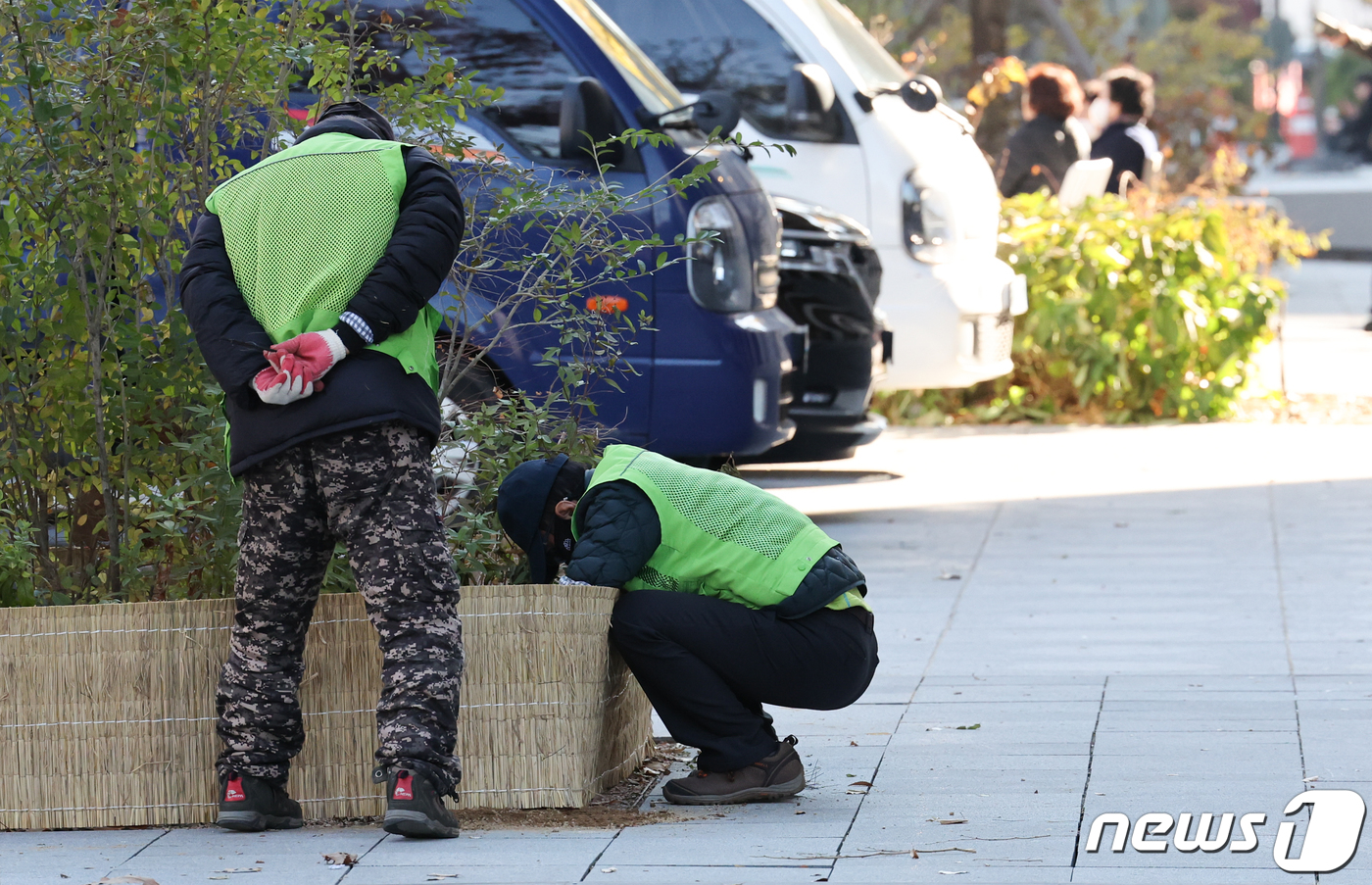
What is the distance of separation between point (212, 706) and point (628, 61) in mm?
3789

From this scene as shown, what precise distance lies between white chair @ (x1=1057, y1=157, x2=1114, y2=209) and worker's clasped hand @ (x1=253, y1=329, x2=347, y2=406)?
26.5 feet

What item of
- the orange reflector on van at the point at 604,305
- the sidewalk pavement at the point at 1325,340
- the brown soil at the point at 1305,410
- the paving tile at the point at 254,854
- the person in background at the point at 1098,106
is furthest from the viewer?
the person in background at the point at 1098,106

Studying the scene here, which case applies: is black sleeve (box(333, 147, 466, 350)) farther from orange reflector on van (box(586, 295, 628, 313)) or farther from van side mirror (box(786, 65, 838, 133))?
van side mirror (box(786, 65, 838, 133))

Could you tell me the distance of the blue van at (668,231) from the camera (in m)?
7.08

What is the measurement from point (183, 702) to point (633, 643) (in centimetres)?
99

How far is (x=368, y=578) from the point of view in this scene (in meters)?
3.98

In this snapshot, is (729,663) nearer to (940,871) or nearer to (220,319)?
(940,871)

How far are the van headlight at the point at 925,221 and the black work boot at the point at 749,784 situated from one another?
16.4 feet

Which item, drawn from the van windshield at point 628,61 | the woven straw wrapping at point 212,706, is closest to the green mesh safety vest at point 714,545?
the woven straw wrapping at point 212,706

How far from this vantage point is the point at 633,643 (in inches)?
168

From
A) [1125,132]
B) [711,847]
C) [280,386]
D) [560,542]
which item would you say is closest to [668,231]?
[560,542]

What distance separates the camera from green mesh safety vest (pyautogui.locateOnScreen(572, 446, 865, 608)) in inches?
169

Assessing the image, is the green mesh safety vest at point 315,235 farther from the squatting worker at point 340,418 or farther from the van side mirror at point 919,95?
the van side mirror at point 919,95

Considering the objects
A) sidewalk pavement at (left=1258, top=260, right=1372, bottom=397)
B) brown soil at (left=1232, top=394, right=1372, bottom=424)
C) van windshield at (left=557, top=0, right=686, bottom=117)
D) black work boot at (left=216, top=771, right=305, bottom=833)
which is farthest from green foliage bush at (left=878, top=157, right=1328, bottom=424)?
black work boot at (left=216, top=771, right=305, bottom=833)
